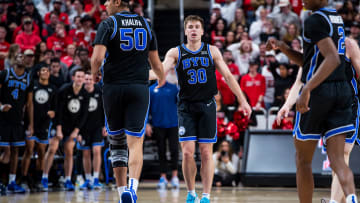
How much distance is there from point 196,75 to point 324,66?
3.10 m

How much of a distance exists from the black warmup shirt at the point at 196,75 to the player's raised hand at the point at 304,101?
9.41 feet

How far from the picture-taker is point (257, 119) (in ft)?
41.6

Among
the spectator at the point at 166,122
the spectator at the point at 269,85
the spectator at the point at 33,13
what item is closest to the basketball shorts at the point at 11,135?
the spectator at the point at 166,122

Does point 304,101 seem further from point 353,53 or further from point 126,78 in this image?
point 126,78

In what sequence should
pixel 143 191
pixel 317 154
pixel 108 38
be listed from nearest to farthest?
pixel 108 38, pixel 143 191, pixel 317 154

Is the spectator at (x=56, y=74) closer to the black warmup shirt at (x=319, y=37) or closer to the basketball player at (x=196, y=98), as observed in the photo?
the basketball player at (x=196, y=98)

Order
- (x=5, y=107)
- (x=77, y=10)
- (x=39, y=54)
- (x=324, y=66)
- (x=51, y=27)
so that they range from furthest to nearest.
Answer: (x=77, y=10)
(x=51, y=27)
(x=39, y=54)
(x=5, y=107)
(x=324, y=66)

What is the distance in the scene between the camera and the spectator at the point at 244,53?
14508mm

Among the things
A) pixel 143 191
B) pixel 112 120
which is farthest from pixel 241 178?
pixel 112 120

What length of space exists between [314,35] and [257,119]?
8074mm

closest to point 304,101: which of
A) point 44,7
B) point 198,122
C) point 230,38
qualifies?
point 198,122

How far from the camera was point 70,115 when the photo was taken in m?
11.4

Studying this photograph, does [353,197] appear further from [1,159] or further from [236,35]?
[236,35]

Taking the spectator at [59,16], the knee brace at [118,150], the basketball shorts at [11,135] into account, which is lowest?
the basketball shorts at [11,135]
